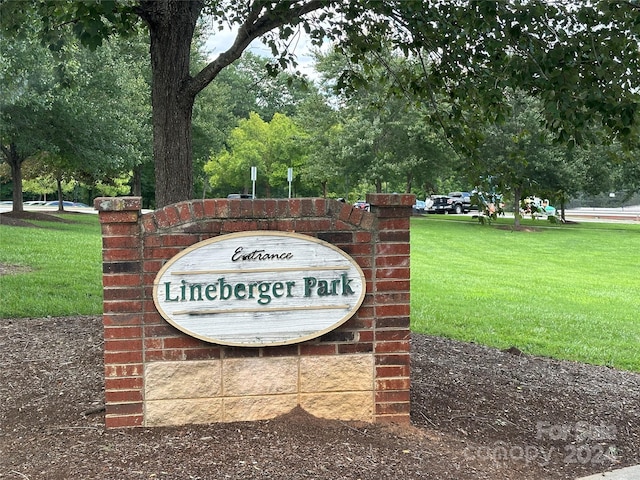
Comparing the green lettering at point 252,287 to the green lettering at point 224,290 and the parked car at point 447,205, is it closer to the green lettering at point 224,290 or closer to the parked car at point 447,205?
the green lettering at point 224,290

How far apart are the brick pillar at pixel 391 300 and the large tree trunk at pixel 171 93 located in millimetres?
1893

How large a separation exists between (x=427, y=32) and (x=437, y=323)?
4.24m

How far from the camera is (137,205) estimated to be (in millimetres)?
3539

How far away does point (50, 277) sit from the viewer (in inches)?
384

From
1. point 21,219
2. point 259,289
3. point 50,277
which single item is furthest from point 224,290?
point 21,219

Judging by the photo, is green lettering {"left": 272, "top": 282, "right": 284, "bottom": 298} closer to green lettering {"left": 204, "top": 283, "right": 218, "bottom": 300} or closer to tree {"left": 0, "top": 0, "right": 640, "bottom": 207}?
green lettering {"left": 204, "top": 283, "right": 218, "bottom": 300}

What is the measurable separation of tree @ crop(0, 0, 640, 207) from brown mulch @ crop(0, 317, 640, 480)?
181 cm

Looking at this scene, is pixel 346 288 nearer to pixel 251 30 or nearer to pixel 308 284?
pixel 308 284

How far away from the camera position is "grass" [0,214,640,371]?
7465 mm

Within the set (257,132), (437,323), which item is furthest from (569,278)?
(257,132)

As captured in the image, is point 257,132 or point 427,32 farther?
point 257,132

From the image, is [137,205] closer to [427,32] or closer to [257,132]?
[427,32]

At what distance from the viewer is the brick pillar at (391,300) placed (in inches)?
149

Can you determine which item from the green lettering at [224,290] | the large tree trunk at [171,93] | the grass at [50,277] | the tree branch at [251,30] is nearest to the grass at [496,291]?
the grass at [50,277]
